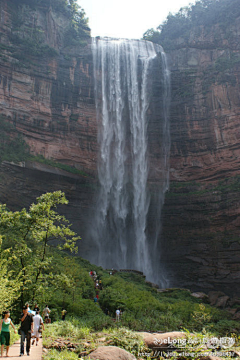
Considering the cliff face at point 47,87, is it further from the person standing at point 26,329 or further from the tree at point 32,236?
the person standing at point 26,329

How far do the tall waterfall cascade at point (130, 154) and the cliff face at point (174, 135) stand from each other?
33.8 inches

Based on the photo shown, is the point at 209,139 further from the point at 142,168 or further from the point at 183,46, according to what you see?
the point at 183,46

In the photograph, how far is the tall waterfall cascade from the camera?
103 ft

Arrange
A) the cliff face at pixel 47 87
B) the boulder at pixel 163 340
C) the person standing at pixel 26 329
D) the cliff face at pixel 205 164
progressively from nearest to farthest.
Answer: the person standing at pixel 26 329
the boulder at pixel 163 340
the cliff face at pixel 205 164
the cliff face at pixel 47 87

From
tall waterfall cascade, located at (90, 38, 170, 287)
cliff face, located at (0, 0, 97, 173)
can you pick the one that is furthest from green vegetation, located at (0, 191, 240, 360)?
cliff face, located at (0, 0, 97, 173)

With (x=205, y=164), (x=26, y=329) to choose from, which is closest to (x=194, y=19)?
(x=205, y=164)

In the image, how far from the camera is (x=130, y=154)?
33.6 metres

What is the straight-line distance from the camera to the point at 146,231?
3183cm

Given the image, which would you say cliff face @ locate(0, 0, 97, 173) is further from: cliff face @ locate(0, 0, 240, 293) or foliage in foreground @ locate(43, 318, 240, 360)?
foliage in foreground @ locate(43, 318, 240, 360)

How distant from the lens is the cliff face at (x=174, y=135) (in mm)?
28513

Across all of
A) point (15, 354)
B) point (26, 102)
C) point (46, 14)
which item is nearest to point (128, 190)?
point (26, 102)

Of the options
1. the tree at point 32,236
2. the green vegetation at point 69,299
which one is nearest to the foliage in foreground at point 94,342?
the green vegetation at point 69,299

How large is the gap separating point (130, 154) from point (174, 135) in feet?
17.4

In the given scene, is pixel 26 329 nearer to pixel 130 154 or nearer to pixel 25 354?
pixel 25 354
